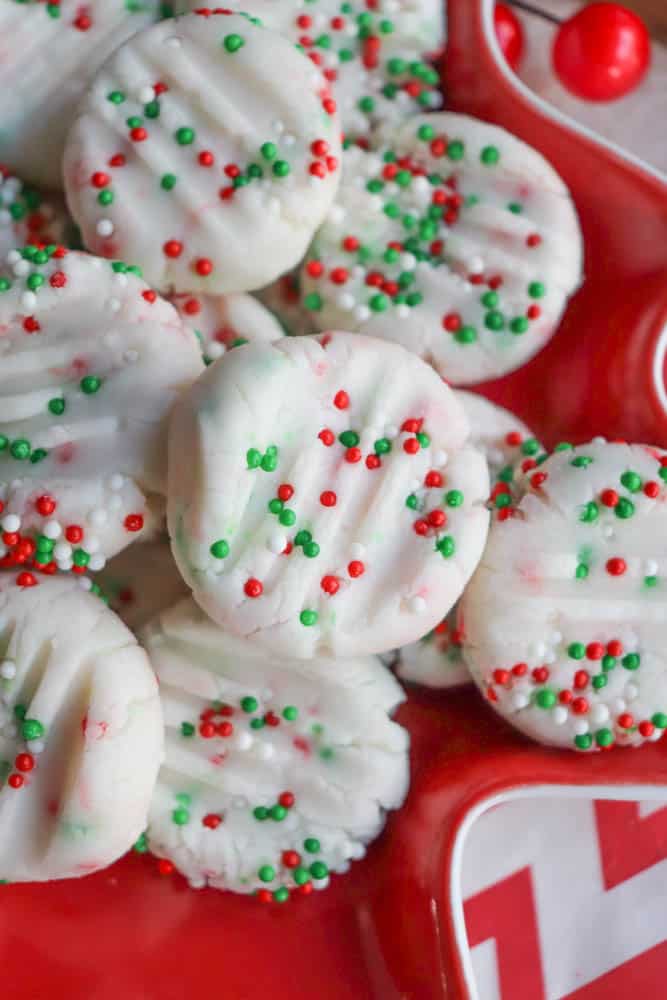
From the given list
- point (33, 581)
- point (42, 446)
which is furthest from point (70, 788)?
point (42, 446)

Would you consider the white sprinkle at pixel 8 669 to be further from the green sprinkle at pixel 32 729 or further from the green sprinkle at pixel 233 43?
the green sprinkle at pixel 233 43

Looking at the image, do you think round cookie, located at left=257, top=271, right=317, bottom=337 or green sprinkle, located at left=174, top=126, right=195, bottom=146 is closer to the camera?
green sprinkle, located at left=174, top=126, right=195, bottom=146

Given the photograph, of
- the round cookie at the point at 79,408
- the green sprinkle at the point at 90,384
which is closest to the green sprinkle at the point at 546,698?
the round cookie at the point at 79,408

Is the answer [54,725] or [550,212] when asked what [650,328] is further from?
[54,725]

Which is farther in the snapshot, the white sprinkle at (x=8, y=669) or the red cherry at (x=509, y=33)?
the red cherry at (x=509, y=33)

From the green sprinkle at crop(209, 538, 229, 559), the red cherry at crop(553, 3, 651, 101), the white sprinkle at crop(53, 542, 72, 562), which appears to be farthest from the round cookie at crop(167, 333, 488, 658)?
the red cherry at crop(553, 3, 651, 101)

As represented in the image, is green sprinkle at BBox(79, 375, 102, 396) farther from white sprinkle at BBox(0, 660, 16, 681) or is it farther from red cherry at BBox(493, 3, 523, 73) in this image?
red cherry at BBox(493, 3, 523, 73)
